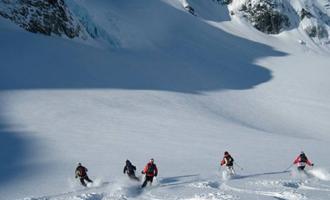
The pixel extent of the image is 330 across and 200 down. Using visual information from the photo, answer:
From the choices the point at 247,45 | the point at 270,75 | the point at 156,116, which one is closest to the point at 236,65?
the point at 270,75

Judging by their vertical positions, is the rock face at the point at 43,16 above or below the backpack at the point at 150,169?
above

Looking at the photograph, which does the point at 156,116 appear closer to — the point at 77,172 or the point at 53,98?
the point at 53,98

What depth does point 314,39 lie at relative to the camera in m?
84.2

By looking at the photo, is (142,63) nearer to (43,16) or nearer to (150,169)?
(43,16)

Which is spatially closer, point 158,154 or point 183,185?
point 183,185

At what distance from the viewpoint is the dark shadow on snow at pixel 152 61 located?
122 ft

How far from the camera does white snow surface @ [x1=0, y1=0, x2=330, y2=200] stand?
16016 mm

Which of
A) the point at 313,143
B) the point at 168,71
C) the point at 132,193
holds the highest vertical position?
the point at 168,71

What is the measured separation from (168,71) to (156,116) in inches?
666

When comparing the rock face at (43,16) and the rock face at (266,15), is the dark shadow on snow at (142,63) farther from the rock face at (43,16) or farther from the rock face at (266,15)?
the rock face at (266,15)

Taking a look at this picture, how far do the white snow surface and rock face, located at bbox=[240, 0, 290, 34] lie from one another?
31.4 feet

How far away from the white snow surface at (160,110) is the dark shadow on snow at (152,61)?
166mm

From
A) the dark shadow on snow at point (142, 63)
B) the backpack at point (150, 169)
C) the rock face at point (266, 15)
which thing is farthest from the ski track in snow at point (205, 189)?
the rock face at point (266, 15)

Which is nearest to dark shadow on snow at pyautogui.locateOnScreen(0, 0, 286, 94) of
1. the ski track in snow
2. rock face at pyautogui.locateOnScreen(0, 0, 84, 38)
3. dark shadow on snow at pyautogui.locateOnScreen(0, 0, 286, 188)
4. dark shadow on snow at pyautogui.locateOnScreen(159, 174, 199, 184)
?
dark shadow on snow at pyautogui.locateOnScreen(0, 0, 286, 188)
